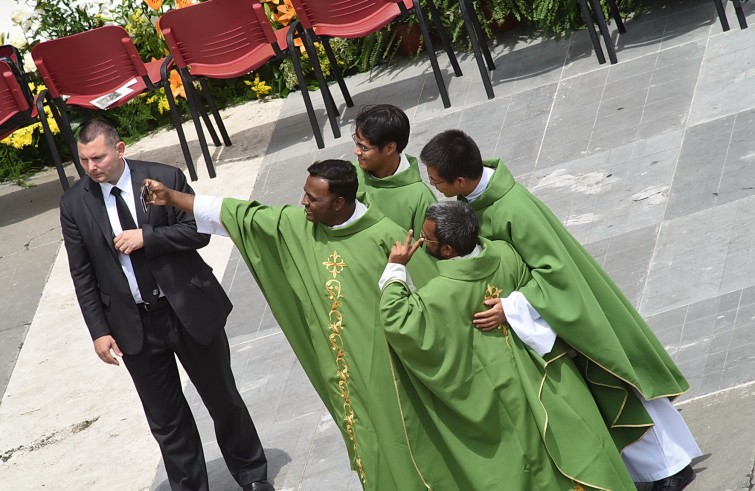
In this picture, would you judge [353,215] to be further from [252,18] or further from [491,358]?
[252,18]

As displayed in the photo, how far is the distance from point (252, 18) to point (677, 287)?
483 cm

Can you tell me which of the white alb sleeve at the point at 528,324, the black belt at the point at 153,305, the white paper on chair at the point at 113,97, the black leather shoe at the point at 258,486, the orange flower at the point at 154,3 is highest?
the orange flower at the point at 154,3

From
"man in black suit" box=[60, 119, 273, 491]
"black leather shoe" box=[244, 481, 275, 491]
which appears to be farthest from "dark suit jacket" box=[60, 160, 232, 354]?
"black leather shoe" box=[244, 481, 275, 491]

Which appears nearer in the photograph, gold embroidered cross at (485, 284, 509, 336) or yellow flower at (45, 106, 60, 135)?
gold embroidered cross at (485, 284, 509, 336)

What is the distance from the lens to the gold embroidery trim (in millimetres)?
4805

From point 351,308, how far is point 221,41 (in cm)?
594

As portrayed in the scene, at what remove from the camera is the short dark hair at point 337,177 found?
4.70 meters

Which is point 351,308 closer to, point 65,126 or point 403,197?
point 403,197

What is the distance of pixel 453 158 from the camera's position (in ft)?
15.6

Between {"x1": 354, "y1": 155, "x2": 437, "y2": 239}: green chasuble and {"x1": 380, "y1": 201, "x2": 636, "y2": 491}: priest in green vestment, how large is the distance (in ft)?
1.96

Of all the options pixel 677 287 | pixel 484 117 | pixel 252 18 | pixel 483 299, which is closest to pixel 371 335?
pixel 483 299

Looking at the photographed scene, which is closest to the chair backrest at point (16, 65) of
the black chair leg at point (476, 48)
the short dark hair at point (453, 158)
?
the black chair leg at point (476, 48)

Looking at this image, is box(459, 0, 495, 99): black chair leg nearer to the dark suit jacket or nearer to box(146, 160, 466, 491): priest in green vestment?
the dark suit jacket

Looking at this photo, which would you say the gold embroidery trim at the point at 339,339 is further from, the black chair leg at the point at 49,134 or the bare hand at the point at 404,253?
the black chair leg at the point at 49,134
